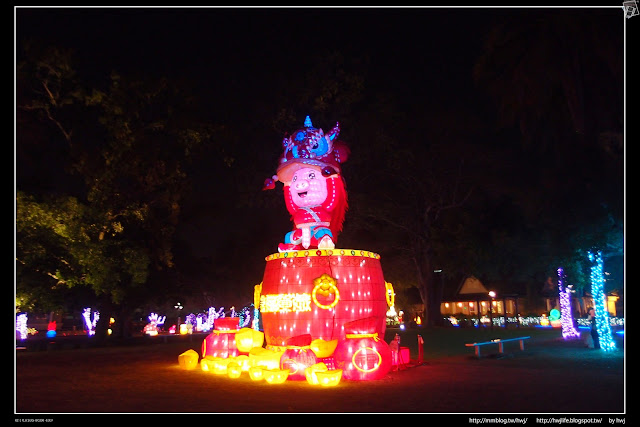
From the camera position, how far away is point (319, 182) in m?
16.0

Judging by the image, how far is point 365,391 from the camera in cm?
1134

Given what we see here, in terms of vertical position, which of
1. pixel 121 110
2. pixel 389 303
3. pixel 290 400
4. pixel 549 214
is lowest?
pixel 290 400

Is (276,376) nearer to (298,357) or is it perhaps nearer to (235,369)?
(298,357)

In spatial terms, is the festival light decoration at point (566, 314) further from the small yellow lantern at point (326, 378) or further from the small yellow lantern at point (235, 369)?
Result: the small yellow lantern at point (235, 369)

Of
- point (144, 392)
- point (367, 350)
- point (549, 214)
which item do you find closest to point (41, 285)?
point (144, 392)

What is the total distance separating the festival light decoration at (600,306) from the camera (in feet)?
61.2

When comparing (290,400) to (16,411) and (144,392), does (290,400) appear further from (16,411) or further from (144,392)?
(16,411)

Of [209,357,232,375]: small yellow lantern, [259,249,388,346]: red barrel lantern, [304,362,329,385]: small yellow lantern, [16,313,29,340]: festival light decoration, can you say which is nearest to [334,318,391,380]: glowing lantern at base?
[304,362,329,385]: small yellow lantern

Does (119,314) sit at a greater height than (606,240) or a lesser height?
lesser

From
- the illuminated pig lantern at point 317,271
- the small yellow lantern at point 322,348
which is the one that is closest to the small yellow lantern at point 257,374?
the illuminated pig lantern at point 317,271

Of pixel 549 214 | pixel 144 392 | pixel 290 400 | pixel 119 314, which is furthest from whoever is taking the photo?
pixel 119 314

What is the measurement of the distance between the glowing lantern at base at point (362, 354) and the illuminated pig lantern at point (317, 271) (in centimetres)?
3

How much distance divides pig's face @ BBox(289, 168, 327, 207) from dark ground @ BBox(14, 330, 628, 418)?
5.21m

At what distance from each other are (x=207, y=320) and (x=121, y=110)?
31753 mm
